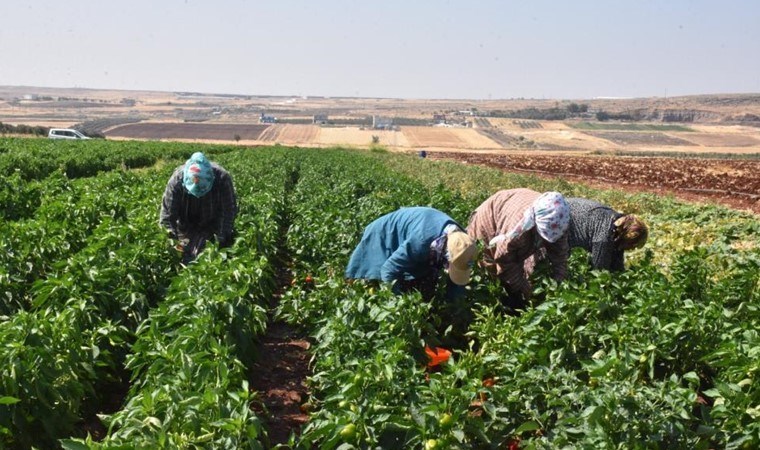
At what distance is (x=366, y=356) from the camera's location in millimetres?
4129

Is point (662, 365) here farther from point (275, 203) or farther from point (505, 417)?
point (275, 203)

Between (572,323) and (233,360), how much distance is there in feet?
7.29

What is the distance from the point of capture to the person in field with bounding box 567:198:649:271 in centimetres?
531

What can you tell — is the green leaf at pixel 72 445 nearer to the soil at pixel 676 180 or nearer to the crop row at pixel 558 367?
the crop row at pixel 558 367

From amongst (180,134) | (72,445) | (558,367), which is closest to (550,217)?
(558,367)

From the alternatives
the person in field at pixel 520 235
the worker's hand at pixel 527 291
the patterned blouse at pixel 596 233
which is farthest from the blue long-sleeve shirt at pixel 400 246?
the patterned blouse at pixel 596 233

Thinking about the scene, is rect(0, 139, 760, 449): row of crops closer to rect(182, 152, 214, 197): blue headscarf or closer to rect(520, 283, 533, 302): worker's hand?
rect(520, 283, 533, 302): worker's hand

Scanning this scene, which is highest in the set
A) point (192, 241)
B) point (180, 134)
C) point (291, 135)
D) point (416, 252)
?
point (416, 252)

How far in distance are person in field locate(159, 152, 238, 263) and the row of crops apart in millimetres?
252

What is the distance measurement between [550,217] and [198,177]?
3015mm

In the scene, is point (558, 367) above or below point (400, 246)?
below

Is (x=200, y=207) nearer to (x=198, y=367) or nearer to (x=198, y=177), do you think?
(x=198, y=177)

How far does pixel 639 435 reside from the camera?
2980 mm

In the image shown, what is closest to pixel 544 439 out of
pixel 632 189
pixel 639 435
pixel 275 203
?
pixel 639 435
